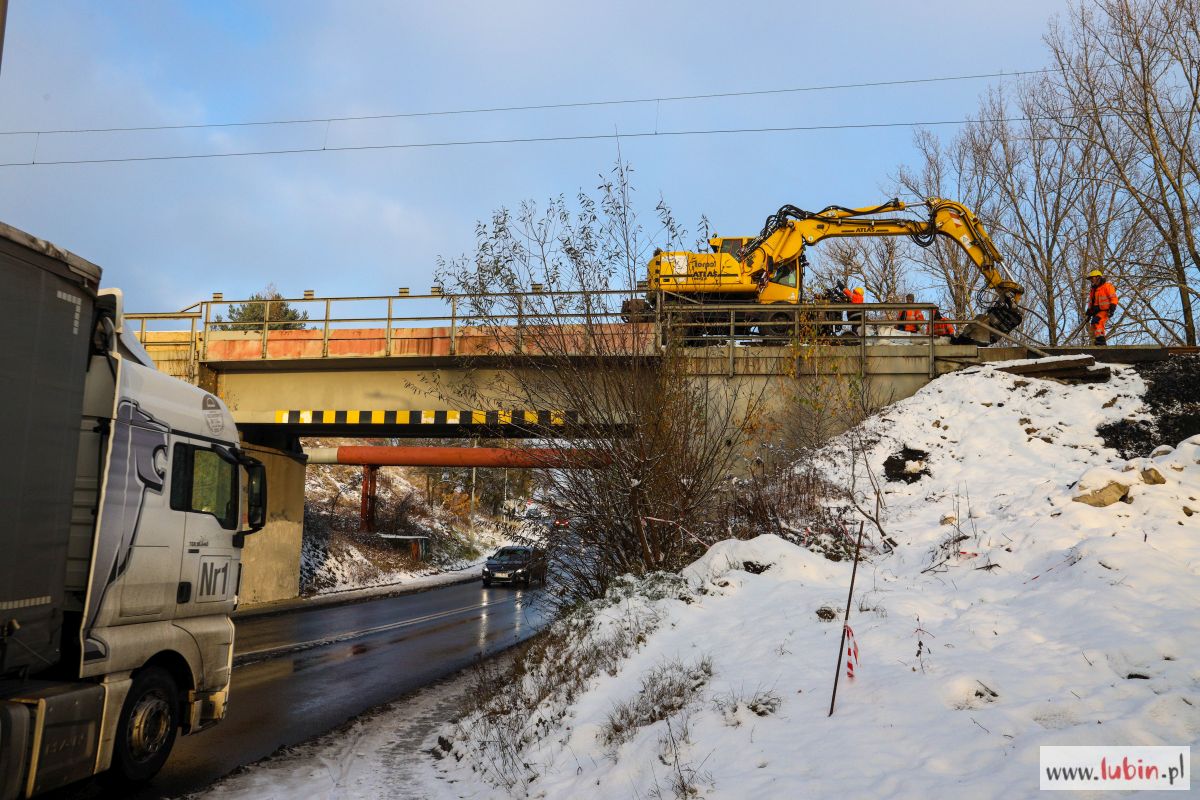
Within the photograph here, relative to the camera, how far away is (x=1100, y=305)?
17.6 metres

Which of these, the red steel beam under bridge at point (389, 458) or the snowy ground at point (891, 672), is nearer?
the snowy ground at point (891, 672)

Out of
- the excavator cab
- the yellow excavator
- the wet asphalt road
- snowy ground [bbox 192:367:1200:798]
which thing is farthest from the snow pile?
the excavator cab

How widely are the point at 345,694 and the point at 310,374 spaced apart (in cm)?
1012

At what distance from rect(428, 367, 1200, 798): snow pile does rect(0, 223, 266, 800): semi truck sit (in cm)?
247

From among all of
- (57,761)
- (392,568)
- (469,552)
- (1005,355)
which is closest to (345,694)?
(57,761)

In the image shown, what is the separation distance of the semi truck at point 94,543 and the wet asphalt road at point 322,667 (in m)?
0.53

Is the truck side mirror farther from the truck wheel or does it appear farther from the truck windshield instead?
the truck wheel

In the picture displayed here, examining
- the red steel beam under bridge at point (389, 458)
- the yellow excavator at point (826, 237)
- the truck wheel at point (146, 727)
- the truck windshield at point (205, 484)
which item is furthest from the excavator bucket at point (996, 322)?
the truck wheel at point (146, 727)

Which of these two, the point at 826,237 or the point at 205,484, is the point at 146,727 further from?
the point at 826,237

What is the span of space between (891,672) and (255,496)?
614 cm

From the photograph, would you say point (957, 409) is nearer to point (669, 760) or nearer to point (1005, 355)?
point (1005, 355)

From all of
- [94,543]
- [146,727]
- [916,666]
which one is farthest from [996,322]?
[94,543]

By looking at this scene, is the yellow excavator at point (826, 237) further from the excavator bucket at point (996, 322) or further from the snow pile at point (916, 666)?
the snow pile at point (916, 666)

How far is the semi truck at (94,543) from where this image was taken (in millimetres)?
4977
